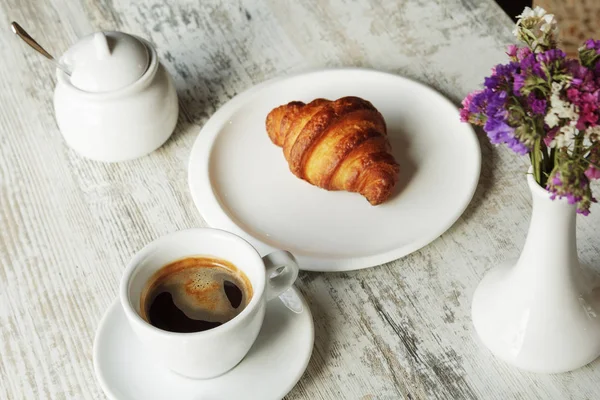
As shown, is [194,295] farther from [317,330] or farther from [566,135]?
[566,135]

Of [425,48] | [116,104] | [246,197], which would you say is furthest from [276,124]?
[425,48]

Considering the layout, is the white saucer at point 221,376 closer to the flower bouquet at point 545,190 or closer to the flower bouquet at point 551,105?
the flower bouquet at point 545,190

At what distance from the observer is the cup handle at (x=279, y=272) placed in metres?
0.78

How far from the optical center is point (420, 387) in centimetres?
81

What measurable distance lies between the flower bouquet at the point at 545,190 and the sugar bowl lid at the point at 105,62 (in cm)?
49


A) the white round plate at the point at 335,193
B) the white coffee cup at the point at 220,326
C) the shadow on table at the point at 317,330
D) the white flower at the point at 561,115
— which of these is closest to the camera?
the white flower at the point at 561,115

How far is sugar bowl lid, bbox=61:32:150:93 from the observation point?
98cm

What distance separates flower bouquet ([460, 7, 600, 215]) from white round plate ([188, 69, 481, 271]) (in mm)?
313

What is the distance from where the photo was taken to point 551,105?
60 cm

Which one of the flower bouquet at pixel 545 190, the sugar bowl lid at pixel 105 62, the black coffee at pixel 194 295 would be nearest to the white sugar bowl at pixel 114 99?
the sugar bowl lid at pixel 105 62

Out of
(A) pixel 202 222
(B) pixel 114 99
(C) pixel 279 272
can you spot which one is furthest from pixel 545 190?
(B) pixel 114 99

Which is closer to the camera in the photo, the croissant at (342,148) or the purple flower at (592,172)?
the purple flower at (592,172)

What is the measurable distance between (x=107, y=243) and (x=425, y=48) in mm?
590

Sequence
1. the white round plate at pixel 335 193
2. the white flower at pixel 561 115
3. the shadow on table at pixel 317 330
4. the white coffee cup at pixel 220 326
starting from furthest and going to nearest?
the white round plate at pixel 335 193, the shadow on table at pixel 317 330, the white coffee cup at pixel 220 326, the white flower at pixel 561 115
